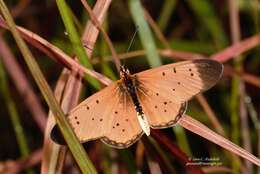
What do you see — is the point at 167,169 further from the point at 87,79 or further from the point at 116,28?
the point at 116,28

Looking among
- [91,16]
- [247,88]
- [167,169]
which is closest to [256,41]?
[247,88]

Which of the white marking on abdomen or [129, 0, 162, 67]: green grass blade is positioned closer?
the white marking on abdomen

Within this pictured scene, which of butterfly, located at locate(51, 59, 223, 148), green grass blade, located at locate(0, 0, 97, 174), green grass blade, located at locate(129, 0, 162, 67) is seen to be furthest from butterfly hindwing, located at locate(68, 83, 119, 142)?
green grass blade, located at locate(129, 0, 162, 67)

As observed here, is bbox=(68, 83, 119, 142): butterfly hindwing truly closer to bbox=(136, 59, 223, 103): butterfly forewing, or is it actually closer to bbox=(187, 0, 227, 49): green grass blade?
bbox=(136, 59, 223, 103): butterfly forewing

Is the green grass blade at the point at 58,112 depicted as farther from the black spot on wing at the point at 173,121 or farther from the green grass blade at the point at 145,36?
the green grass blade at the point at 145,36

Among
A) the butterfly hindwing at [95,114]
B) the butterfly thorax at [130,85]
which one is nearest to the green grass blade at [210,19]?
the butterfly thorax at [130,85]

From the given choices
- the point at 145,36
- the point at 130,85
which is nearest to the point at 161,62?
the point at 145,36
